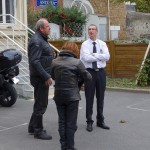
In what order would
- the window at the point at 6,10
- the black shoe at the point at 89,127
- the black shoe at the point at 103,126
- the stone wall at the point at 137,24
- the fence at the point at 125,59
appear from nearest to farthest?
1. the black shoe at the point at 89,127
2. the black shoe at the point at 103,126
3. the fence at the point at 125,59
4. the window at the point at 6,10
5. the stone wall at the point at 137,24

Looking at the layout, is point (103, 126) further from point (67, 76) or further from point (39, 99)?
point (67, 76)

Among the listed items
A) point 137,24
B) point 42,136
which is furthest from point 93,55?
point 137,24

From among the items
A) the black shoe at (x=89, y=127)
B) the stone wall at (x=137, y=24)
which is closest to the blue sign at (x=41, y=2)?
the stone wall at (x=137, y=24)

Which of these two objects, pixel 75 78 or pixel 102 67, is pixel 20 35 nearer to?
pixel 102 67

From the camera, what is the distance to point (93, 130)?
7.47 meters

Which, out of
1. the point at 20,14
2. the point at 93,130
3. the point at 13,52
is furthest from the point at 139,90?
the point at 20,14

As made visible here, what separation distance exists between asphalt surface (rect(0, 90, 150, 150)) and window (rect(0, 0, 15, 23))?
17.9 ft

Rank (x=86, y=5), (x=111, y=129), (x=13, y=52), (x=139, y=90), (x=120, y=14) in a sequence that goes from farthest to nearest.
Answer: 1. (x=120, y=14)
2. (x=86, y=5)
3. (x=139, y=90)
4. (x=13, y=52)
5. (x=111, y=129)

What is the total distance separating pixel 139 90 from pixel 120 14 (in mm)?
15786

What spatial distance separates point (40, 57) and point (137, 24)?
71.0 feet

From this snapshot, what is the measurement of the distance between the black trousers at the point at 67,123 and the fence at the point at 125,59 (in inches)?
320

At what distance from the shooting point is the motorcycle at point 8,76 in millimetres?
9516

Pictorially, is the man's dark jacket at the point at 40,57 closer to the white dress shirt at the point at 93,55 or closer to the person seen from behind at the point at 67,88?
the person seen from behind at the point at 67,88

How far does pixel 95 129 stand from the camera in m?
7.54
